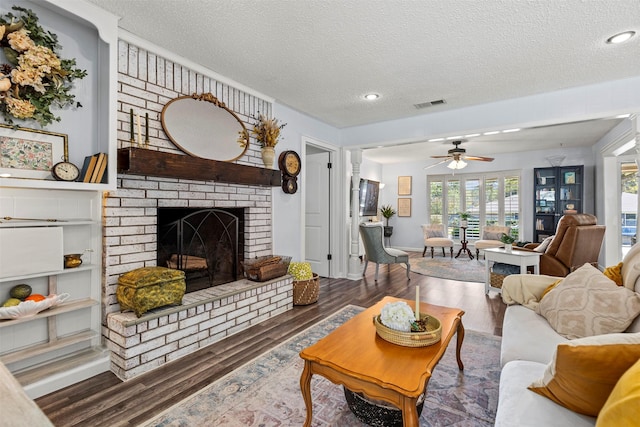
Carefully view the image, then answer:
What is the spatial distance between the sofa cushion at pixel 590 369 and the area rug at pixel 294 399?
74cm

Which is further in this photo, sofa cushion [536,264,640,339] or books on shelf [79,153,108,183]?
books on shelf [79,153,108,183]

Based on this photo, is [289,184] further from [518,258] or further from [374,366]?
[518,258]

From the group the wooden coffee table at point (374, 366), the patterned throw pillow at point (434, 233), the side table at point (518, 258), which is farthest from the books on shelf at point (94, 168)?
the patterned throw pillow at point (434, 233)

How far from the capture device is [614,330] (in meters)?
1.61

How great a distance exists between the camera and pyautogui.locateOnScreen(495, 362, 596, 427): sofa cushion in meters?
1.04

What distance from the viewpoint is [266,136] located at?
3402 millimetres

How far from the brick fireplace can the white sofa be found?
2087 millimetres

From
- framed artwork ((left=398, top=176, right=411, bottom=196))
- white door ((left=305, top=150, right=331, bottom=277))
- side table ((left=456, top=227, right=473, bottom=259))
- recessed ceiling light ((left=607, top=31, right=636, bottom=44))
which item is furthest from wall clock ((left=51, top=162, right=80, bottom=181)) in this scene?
framed artwork ((left=398, top=176, right=411, bottom=196))

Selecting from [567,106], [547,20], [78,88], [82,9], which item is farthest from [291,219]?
[567,106]

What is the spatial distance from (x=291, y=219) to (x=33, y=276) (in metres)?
2.54

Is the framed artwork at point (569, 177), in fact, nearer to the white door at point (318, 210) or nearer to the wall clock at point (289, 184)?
the white door at point (318, 210)

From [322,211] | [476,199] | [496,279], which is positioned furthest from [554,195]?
[322,211]

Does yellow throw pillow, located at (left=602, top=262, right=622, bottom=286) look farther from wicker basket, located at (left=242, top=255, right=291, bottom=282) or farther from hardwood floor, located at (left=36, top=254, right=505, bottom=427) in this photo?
wicker basket, located at (left=242, top=255, right=291, bottom=282)

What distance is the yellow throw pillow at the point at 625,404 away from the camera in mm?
704
